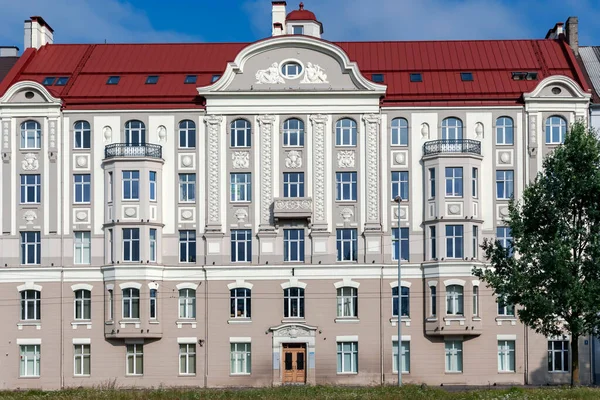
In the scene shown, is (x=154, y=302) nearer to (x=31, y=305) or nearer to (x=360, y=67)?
(x=31, y=305)

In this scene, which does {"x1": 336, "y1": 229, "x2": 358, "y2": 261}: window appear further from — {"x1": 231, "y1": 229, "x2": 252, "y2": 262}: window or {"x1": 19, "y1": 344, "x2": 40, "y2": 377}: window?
{"x1": 19, "y1": 344, "x2": 40, "y2": 377}: window

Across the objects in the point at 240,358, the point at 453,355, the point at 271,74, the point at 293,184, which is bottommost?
the point at 240,358

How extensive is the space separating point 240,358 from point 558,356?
17400 mm

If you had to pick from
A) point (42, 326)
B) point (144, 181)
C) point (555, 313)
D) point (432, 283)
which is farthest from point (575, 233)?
point (42, 326)

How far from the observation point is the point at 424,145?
66688 millimetres

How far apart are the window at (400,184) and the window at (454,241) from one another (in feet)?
10.4

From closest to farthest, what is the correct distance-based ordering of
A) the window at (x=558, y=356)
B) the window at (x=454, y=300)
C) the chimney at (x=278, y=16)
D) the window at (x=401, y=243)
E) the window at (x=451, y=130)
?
the window at (x=454, y=300), the window at (x=558, y=356), the window at (x=401, y=243), the window at (x=451, y=130), the chimney at (x=278, y=16)

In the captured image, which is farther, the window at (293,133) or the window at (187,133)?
the window at (187,133)

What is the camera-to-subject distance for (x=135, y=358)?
216ft

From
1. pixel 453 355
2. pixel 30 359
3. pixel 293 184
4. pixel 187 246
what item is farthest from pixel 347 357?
pixel 30 359

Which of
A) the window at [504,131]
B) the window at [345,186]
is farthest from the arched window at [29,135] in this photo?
the window at [504,131]

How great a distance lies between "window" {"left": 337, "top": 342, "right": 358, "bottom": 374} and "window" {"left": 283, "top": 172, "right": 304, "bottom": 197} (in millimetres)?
8677

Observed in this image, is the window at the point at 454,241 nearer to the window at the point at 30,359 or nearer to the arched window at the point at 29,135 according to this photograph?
the window at the point at 30,359

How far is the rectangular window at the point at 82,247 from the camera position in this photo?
67.1 m
